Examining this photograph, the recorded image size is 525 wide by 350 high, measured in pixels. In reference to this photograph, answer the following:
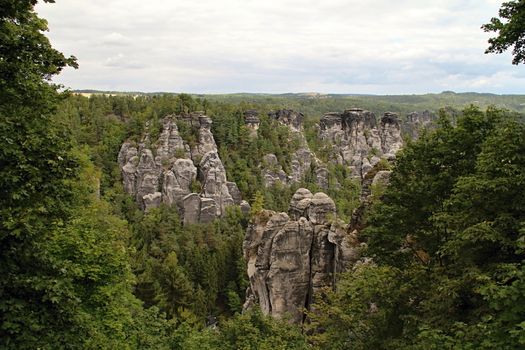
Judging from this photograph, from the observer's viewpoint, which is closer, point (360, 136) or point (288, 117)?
point (288, 117)

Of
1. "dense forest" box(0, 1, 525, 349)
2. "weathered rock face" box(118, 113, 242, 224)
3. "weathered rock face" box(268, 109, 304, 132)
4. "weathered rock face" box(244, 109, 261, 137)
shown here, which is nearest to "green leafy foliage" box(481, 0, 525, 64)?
"dense forest" box(0, 1, 525, 349)

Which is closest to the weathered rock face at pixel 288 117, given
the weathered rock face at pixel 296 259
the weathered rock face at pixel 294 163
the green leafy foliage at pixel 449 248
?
the weathered rock face at pixel 294 163

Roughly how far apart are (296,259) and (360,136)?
261ft

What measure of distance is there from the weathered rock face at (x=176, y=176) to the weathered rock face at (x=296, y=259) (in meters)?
33.8

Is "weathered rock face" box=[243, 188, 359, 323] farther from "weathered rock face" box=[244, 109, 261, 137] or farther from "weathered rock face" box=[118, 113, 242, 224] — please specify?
"weathered rock face" box=[244, 109, 261, 137]

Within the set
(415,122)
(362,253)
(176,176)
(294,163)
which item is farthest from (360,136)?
(362,253)

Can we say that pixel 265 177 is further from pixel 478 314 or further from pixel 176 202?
pixel 478 314

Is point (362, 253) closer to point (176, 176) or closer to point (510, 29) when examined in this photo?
point (510, 29)

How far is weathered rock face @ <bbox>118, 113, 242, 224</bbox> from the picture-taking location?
6400cm

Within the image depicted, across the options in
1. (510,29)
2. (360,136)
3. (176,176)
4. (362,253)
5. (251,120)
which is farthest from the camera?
(360,136)

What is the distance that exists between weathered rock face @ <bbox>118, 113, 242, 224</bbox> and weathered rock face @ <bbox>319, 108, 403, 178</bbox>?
137 feet

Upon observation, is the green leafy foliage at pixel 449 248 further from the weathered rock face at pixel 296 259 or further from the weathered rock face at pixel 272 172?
the weathered rock face at pixel 272 172

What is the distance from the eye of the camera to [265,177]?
77938 mm

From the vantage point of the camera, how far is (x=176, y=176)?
6525 cm
